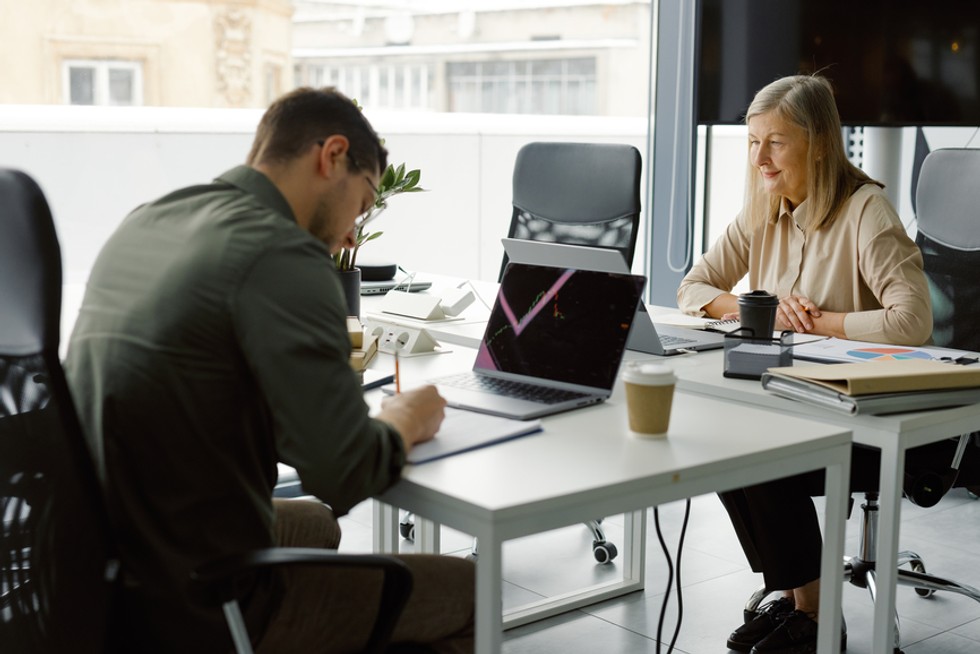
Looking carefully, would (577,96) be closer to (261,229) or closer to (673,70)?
(673,70)

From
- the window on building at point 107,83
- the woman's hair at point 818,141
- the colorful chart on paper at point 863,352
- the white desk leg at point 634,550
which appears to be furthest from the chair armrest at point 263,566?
the window on building at point 107,83

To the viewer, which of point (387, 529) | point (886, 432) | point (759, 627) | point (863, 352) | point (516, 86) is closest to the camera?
point (886, 432)

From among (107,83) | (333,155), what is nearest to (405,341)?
(333,155)

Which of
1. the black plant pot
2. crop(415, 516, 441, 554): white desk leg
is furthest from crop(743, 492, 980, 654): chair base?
the black plant pot

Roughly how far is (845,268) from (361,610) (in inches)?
64.2

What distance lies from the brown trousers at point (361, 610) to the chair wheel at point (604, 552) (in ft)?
4.88

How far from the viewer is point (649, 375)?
1599 mm

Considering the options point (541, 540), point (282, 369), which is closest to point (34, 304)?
point (282, 369)

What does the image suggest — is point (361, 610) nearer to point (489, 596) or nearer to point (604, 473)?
point (489, 596)

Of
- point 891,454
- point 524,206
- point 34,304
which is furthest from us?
point 524,206

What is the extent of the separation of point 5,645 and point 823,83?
215 centimetres

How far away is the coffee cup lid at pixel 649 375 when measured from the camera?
1597mm

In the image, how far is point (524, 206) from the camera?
3516 mm

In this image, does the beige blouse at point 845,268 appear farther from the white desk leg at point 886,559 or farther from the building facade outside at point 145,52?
the building facade outside at point 145,52
